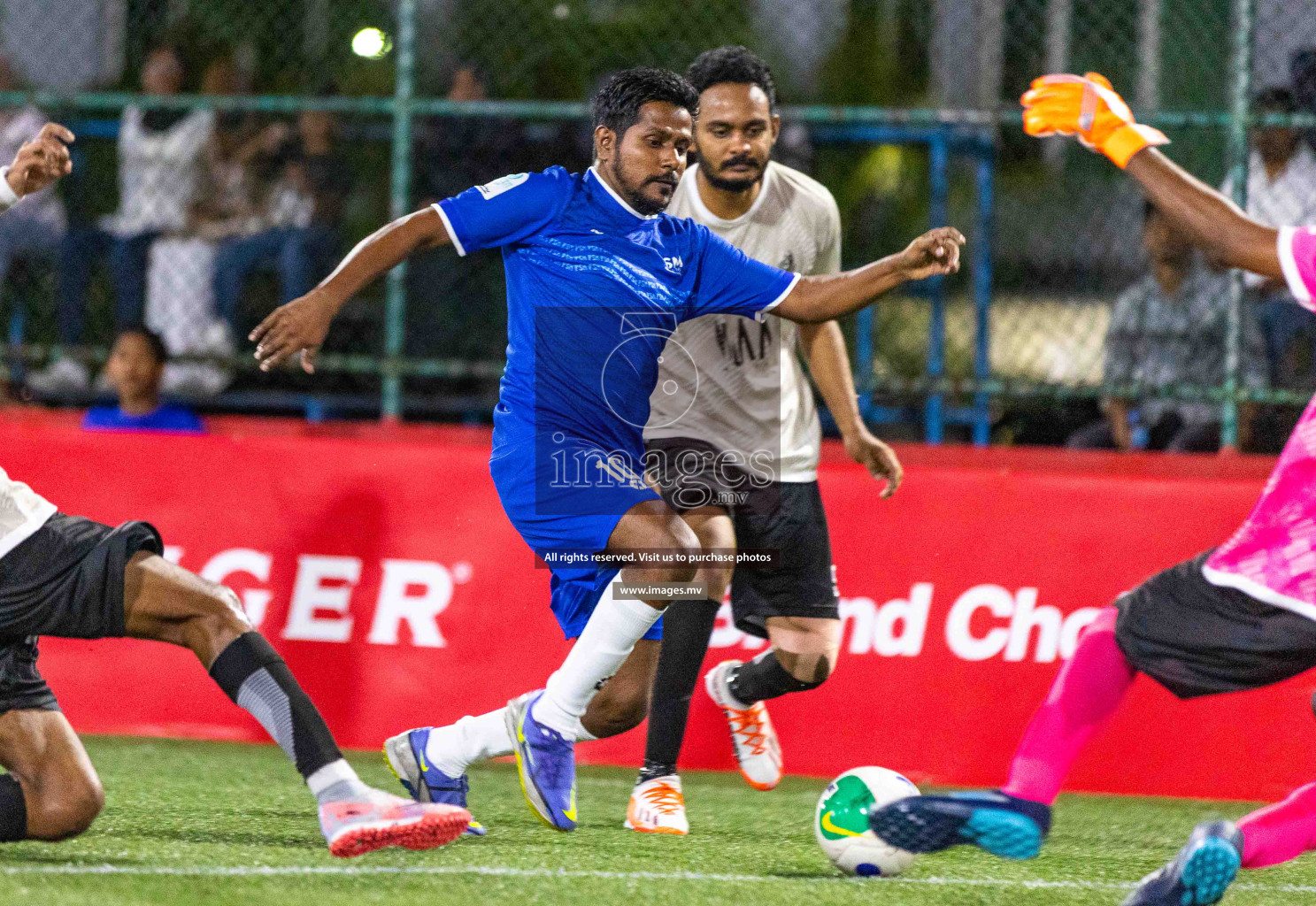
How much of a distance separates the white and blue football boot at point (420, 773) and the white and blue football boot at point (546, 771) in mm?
391

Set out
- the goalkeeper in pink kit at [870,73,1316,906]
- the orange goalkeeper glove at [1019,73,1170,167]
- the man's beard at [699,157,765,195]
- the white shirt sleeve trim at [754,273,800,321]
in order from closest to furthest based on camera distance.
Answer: the goalkeeper in pink kit at [870,73,1316,906]
the orange goalkeeper glove at [1019,73,1170,167]
the white shirt sleeve trim at [754,273,800,321]
the man's beard at [699,157,765,195]

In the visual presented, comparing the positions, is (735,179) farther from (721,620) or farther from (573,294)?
(721,620)

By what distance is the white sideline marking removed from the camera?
381cm

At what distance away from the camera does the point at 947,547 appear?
6.27 m

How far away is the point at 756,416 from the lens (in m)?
5.47

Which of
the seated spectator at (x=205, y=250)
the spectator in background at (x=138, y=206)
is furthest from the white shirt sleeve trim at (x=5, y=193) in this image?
the spectator in background at (x=138, y=206)

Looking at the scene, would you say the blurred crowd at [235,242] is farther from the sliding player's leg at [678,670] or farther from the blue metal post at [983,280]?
the sliding player's leg at [678,670]

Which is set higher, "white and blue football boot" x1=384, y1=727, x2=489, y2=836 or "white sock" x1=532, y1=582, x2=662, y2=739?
"white sock" x1=532, y1=582, x2=662, y2=739

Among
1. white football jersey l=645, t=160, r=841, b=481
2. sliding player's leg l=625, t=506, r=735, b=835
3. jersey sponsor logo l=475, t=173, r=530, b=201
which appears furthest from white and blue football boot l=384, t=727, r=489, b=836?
jersey sponsor logo l=475, t=173, r=530, b=201

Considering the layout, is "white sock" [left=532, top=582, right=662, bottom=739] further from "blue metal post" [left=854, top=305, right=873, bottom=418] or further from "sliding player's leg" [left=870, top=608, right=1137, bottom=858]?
"blue metal post" [left=854, top=305, right=873, bottom=418]

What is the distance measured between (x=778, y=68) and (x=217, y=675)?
6985 mm

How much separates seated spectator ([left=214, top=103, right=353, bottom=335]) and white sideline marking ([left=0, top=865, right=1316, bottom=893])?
4484 mm

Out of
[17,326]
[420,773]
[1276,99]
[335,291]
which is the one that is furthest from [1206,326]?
[17,326]

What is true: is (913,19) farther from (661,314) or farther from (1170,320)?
(661,314)
